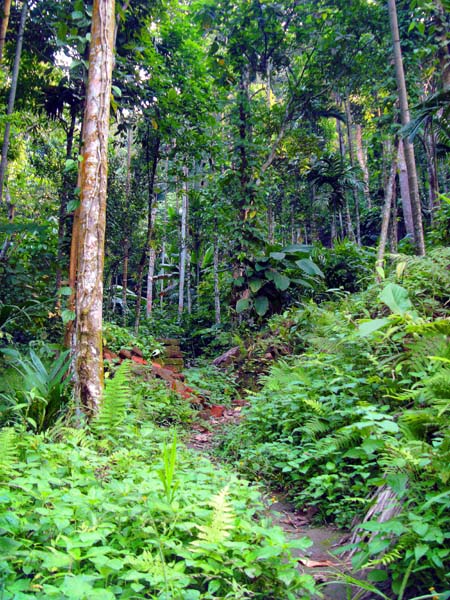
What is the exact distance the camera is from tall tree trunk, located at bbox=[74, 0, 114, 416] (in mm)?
4145

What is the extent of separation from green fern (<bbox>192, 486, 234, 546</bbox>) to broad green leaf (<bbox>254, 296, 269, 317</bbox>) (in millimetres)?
7309

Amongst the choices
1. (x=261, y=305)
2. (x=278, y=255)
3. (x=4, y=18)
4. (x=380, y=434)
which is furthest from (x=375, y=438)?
(x=4, y=18)

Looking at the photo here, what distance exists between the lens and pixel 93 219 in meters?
4.36

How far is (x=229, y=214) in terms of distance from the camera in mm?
10688

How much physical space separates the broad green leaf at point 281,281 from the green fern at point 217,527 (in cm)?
745

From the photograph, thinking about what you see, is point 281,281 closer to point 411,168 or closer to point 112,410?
point 411,168

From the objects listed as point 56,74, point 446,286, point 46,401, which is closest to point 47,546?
point 46,401

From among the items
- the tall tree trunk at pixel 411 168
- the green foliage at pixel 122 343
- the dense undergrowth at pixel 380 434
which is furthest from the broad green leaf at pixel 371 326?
the tall tree trunk at pixel 411 168

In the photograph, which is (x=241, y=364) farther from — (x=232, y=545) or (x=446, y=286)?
(x=232, y=545)

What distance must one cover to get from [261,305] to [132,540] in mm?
7703

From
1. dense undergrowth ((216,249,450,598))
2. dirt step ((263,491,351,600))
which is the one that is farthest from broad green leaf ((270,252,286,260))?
dirt step ((263,491,351,600))

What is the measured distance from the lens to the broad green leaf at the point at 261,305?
30.7 feet

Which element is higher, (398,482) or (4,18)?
(4,18)

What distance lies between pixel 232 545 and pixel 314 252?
29.6ft
